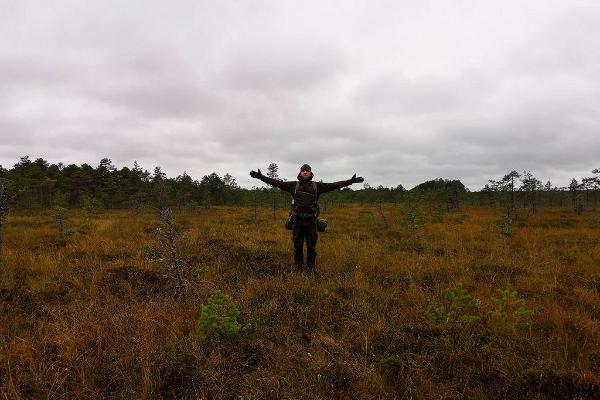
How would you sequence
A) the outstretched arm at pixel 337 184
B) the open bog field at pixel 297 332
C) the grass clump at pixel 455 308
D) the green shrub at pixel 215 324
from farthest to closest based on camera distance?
the outstretched arm at pixel 337 184 → the grass clump at pixel 455 308 → the green shrub at pixel 215 324 → the open bog field at pixel 297 332

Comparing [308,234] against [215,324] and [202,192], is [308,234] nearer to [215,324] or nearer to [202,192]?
[215,324]

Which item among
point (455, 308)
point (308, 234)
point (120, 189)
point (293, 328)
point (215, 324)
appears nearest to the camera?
point (215, 324)

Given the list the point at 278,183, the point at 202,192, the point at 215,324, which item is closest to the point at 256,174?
the point at 278,183

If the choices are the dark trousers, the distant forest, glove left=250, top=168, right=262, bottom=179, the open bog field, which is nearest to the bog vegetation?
the open bog field

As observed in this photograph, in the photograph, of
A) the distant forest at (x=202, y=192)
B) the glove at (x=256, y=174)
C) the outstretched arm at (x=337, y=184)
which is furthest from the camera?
the distant forest at (x=202, y=192)

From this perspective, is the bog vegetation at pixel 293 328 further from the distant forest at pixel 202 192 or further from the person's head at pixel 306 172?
the distant forest at pixel 202 192

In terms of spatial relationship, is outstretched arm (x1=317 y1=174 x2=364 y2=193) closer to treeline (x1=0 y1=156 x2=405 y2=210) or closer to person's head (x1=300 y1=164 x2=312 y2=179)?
person's head (x1=300 y1=164 x2=312 y2=179)

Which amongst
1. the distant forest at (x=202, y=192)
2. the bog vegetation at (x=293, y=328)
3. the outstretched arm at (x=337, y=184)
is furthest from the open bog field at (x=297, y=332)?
the distant forest at (x=202, y=192)

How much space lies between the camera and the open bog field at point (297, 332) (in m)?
2.78

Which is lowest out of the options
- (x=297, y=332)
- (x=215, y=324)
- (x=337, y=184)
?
(x=297, y=332)

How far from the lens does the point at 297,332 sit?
12.6 ft

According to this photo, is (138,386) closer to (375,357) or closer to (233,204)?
(375,357)

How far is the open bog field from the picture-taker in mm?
2777

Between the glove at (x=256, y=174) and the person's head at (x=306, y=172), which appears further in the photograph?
the person's head at (x=306, y=172)
